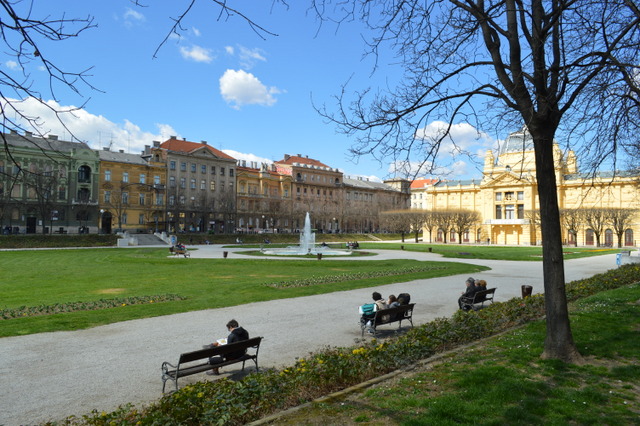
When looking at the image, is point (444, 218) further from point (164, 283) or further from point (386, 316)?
point (386, 316)

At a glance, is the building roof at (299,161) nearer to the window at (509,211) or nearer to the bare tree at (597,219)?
the window at (509,211)

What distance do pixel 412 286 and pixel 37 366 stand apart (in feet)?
50.6

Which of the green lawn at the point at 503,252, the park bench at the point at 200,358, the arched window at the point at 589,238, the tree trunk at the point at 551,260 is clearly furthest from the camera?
the arched window at the point at 589,238

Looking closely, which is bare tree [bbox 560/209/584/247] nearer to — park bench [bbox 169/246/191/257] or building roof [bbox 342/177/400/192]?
building roof [bbox 342/177/400/192]

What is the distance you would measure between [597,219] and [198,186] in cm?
6942

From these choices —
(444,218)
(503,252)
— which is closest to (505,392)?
(503,252)

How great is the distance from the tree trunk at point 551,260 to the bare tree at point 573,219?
6872 cm

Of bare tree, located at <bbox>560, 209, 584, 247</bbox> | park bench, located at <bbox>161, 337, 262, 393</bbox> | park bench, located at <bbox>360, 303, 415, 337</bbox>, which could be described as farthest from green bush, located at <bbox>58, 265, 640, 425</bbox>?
bare tree, located at <bbox>560, 209, 584, 247</bbox>

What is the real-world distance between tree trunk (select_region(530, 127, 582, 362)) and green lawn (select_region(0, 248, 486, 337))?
33.7 feet

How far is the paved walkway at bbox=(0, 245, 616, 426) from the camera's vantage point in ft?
21.8

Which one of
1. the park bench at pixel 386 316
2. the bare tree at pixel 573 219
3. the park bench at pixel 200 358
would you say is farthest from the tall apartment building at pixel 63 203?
the bare tree at pixel 573 219

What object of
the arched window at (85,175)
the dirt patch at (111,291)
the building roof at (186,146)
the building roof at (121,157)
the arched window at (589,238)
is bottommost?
the dirt patch at (111,291)

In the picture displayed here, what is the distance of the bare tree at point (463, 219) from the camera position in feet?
264

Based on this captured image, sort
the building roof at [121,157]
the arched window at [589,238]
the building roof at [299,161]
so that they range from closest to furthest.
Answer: the building roof at [121,157] → the arched window at [589,238] → the building roof at [299,161]
